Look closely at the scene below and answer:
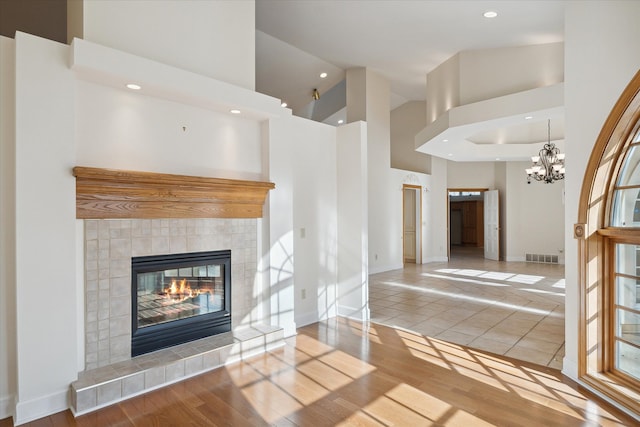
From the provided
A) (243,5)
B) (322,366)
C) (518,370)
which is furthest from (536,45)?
(322,366)

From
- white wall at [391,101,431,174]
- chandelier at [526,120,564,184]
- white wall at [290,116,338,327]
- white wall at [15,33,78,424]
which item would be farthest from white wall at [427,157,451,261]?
white wall at [15,33,78,424]

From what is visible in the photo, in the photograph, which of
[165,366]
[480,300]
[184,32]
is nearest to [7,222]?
[165,366]

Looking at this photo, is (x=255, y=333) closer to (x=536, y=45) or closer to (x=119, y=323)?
(x=119, y=323)

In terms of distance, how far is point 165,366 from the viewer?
9.71 ft

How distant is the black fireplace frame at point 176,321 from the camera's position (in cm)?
310

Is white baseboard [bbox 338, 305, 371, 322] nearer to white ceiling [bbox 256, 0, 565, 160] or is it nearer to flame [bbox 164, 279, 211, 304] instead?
flame [bbox 164, 279, 211, 304]

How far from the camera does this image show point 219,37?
3586 millimetres

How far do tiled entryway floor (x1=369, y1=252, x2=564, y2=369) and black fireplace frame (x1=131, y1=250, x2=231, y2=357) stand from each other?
7.05 feet

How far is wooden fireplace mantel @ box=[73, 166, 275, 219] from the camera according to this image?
9.13 ft

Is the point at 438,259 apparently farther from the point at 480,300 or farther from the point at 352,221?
the point at 352,221

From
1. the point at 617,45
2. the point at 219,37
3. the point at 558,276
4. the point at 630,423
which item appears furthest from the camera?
the point at 558,276

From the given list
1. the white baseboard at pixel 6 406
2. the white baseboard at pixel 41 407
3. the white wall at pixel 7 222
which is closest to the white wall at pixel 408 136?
the white wall at pixel 7 222

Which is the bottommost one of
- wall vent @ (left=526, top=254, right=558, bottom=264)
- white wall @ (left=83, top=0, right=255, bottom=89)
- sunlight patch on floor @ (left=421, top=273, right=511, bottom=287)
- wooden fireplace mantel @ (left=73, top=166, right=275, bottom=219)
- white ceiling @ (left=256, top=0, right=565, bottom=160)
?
sunlight patch on floor @ (left=421, top=273, right=511, bottom=287)

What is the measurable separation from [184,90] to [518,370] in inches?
151
